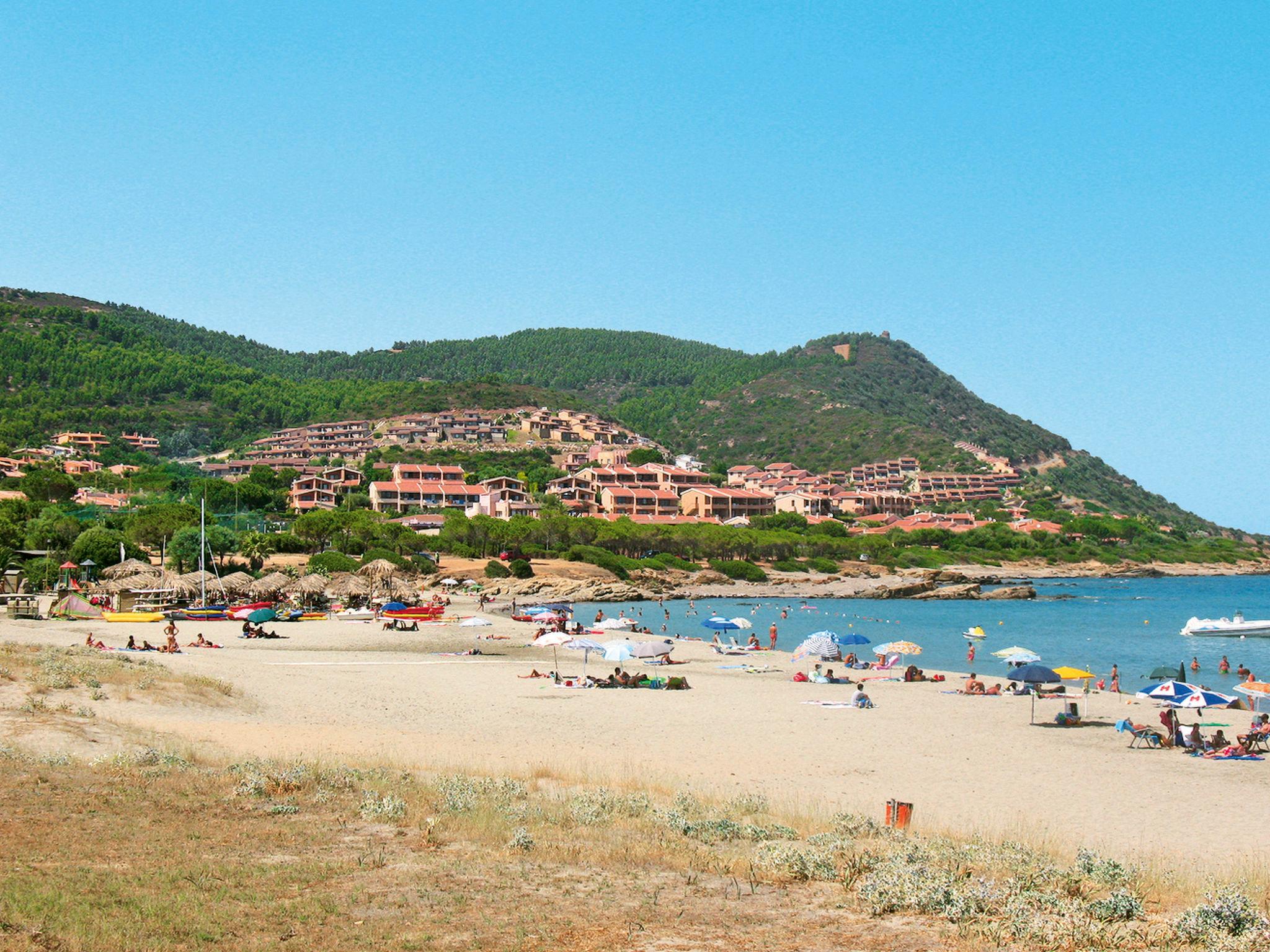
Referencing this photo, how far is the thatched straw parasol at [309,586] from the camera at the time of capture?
1869 inches

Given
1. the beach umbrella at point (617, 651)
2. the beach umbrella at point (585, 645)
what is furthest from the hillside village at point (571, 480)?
the beach umbrella at point (617, 651)

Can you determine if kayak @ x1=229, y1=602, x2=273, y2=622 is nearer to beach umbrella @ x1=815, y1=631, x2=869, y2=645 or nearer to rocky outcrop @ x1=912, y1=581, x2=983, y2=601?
beach umbrella @ x1=815, y1=631, x2=869, y2=645

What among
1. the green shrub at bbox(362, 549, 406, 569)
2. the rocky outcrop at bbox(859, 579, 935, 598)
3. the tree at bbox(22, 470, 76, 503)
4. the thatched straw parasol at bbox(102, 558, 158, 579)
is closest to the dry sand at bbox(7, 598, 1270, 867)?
the thatched straw parasol at bbox(102, 558, 158, 579)

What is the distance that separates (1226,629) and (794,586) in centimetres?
3384

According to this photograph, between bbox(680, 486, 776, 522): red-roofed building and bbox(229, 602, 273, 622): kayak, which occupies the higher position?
bbox(680, 486, 776, 522): red-roofed building

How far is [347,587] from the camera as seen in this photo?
164 ft

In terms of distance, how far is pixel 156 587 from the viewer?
4478 cm

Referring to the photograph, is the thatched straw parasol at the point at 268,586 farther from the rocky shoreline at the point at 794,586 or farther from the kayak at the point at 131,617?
the rocky shoreline at the point at 794,586

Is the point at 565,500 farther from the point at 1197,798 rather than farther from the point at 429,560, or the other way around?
A: the point at 1197,798

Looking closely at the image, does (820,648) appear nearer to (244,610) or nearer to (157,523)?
(244,610)

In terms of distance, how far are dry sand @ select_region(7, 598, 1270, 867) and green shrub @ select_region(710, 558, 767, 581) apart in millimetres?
51239

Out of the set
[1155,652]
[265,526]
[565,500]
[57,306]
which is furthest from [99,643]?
[57,306]

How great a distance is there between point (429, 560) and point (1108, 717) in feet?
176

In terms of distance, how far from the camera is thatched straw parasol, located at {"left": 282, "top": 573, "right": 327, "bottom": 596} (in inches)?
1869
